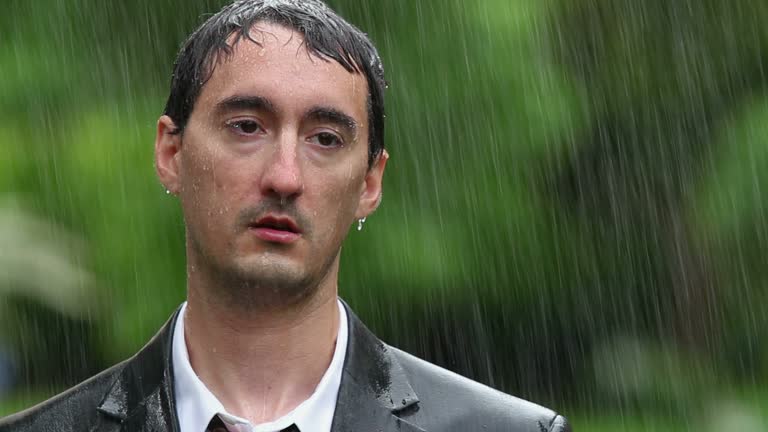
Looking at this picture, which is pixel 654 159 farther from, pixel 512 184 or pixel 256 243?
pixel 256 243

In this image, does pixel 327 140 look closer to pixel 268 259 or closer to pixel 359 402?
pixel 268 259

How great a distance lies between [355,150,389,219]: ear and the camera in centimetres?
344

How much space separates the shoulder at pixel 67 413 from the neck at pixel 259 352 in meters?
0.26

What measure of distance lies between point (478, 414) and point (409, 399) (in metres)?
0.18

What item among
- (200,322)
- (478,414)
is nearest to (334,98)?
(200,322)

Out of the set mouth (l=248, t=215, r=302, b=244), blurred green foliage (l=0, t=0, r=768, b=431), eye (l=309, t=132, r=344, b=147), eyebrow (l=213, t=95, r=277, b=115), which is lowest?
blurred green foliage (l=0, t=0, r=768, b=431)

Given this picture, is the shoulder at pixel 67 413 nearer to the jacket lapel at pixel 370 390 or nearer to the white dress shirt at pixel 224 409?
the white dress shirt at pixel 224 409

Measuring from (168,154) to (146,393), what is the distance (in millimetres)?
599

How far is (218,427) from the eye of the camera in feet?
10.4

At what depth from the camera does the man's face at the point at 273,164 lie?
10.4 ft

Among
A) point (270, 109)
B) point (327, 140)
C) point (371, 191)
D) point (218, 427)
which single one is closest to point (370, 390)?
point (218, 427)

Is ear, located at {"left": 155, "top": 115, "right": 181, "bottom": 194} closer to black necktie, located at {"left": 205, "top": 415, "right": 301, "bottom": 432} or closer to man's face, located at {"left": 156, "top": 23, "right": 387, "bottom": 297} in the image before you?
man's face, located at {"left": 156, "top": 23, "right": 387, "bottom": 297}

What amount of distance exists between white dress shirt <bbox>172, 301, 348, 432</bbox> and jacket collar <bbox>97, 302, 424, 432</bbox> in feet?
0.07

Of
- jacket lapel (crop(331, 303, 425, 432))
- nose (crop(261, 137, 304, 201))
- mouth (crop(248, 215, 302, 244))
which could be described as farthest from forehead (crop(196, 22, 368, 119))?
jacket lapel (crop(331, 303, 425, 432))
